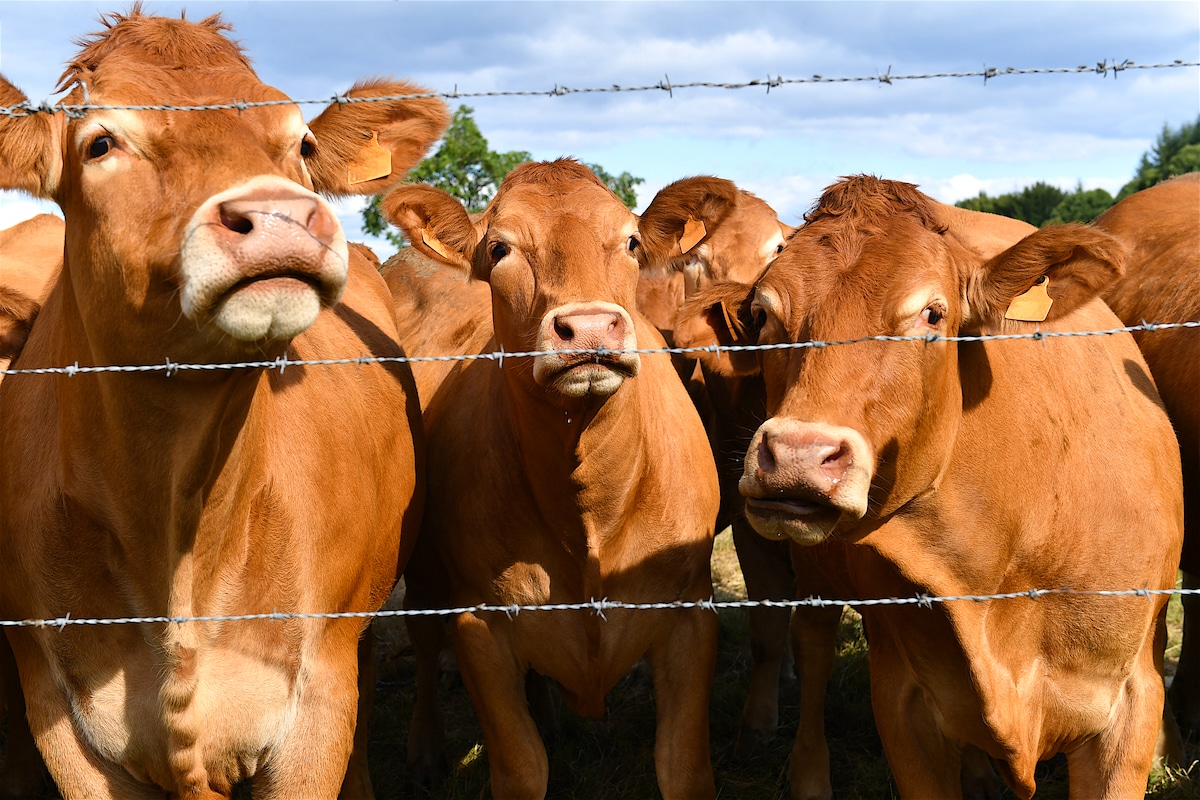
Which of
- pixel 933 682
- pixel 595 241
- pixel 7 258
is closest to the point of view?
pixel 933 682

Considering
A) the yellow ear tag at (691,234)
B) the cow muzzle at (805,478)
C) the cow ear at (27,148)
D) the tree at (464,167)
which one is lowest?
the cow muzzle at (805,478)

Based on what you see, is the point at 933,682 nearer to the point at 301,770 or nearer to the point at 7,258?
the point at 301,770

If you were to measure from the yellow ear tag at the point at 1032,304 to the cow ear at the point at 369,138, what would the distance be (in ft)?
6.69

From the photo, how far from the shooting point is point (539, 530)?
4508 millimetres

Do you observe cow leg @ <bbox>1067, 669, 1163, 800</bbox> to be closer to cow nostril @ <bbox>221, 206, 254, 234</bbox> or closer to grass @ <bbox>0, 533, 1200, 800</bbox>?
grass @ <bbox>0, 533, 1200, 800</bbox>

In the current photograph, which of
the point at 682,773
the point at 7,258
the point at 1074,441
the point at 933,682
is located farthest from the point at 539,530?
the point at 7,258

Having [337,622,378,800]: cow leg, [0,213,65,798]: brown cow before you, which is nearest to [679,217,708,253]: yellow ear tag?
[337,622,378,800]: cow leg

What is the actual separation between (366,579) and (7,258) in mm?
3032

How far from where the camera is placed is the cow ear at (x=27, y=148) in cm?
316

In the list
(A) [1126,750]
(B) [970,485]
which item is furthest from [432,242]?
(A) [1126,750]

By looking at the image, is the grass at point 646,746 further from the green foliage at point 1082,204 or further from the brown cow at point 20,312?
the green foliage at point 1082,204

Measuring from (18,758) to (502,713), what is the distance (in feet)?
7.81

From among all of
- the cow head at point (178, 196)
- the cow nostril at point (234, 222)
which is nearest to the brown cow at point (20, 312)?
the cow head at point (178, 196)

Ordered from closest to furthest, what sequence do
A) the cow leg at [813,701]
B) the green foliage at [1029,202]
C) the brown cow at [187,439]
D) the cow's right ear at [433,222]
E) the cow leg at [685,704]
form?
the brown cow at [187,439], the cow leg at [685,704], the cow's right ear at [433,222], the cow leg at [813,701], the green foliage at [1029,202]
